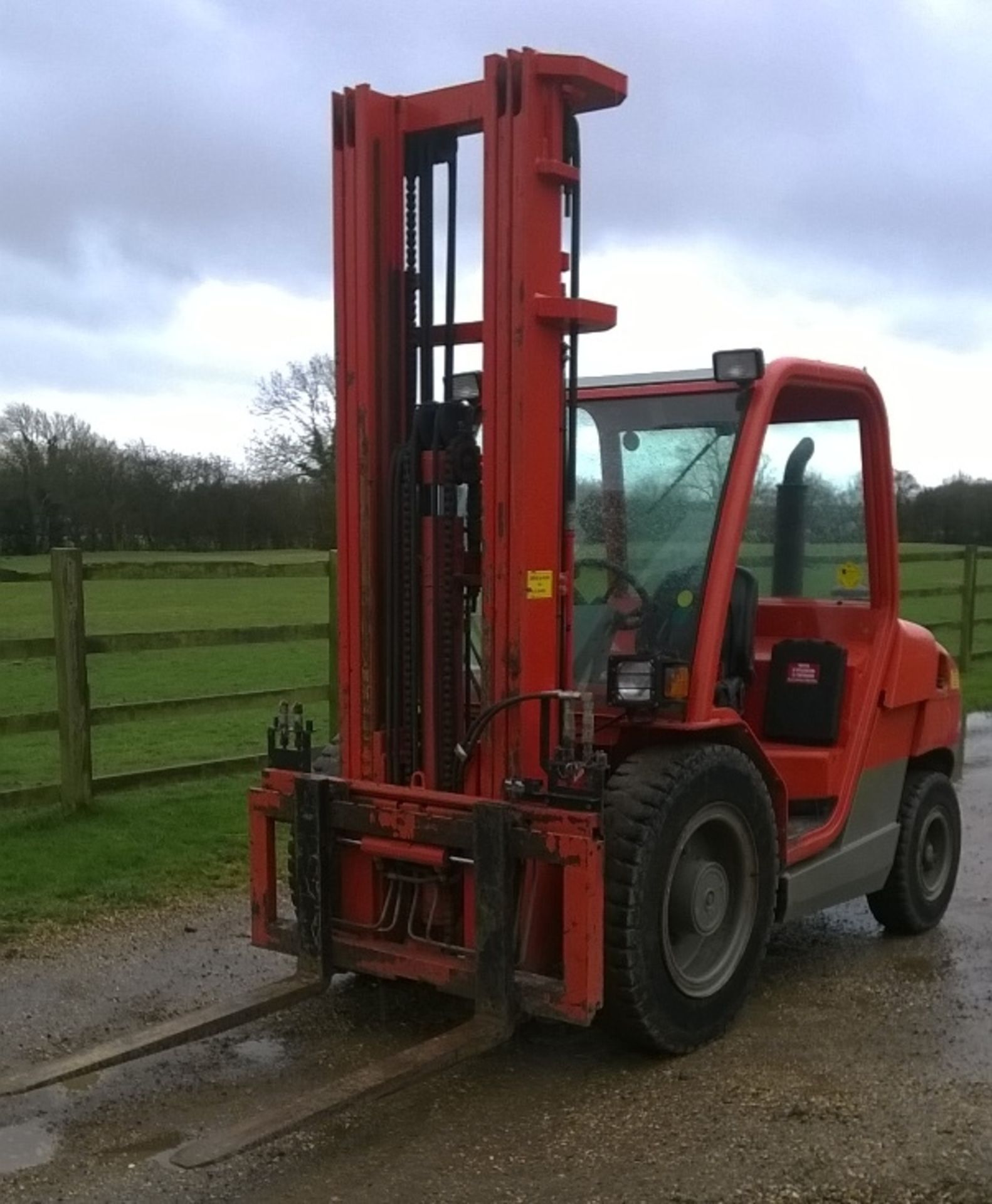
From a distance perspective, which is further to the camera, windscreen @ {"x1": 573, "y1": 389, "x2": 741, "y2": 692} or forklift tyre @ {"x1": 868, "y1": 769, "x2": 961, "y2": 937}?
forklift tyre @ {"x1": 868, "y1": 769, "x2": 961, "y2": 937}

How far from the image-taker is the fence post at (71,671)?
744cm

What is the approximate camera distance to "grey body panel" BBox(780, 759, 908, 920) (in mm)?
5031

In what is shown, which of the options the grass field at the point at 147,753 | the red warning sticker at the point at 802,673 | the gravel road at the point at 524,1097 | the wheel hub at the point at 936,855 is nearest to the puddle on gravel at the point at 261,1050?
the gravel road at the point at 524,1097

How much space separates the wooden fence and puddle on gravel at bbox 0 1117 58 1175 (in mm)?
3641

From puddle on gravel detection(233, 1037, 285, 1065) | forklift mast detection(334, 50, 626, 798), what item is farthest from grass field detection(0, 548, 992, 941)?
forklift mast detection(334, 50, 626, 798)

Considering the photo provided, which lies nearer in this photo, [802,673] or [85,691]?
[802,673]

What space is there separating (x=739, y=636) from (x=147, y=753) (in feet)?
22.3

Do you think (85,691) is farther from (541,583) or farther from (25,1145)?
(541,583)

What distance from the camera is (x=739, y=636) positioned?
202 inches

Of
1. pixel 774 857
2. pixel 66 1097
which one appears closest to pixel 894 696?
pixel 774 857

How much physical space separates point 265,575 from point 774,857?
504cm

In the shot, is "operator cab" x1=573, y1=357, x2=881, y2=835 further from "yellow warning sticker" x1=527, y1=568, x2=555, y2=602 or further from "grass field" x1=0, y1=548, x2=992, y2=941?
"grass field" x1=0, y1=548, x2=992, y2=941

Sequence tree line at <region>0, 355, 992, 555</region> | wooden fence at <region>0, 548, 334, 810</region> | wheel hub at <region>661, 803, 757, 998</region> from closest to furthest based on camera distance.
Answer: wheel hub at <region>661, 803, 757, 998</region> → wooden fence at <region>0, 548, 334, 810</region> → tree line at <region>0, 355, 992, 555</region>

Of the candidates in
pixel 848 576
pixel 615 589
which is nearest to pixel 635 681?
pixel 615 589
